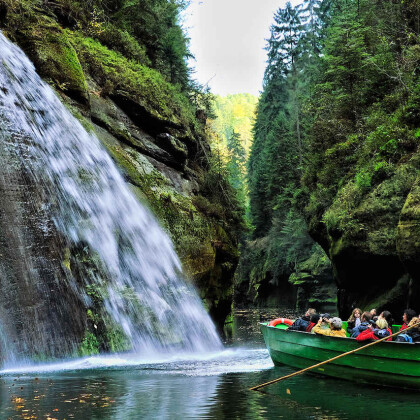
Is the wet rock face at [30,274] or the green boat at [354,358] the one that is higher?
the wet rock face at [30,274]

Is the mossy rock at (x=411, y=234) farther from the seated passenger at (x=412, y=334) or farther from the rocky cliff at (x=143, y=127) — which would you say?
the rocky cliff at (x=143, y=127)

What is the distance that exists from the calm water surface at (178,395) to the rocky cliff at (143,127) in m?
7.06

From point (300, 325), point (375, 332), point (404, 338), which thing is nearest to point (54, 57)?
point (300, 325)

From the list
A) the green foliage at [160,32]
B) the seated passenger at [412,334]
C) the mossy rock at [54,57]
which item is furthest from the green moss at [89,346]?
the green foliage at [160,32]

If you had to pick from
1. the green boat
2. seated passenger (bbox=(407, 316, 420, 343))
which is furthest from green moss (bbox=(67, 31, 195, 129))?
seated passenger (bbox=(407, 316, 420, 343))

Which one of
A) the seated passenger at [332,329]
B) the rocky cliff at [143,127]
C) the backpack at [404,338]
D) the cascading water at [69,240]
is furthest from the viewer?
the rocky cliff at [143,127]

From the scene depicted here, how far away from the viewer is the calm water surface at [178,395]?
22.9 feet

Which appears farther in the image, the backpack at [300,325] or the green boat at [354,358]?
the backpack at [300,325]

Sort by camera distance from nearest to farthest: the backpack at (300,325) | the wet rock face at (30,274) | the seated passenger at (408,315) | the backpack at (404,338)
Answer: the backpack at (404,338), the seated passenger at (408,315), the wet rock face at (30,274), the backpack at (300,325)

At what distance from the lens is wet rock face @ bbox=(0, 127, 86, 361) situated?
10.6 m

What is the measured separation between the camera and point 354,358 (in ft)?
32.1

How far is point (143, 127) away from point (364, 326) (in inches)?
542

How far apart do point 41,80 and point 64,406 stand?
12.1 m

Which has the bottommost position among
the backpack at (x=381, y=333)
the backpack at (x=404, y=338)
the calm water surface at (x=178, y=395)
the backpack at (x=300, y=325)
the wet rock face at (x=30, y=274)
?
the calm water surface at (x=178, y=395)
